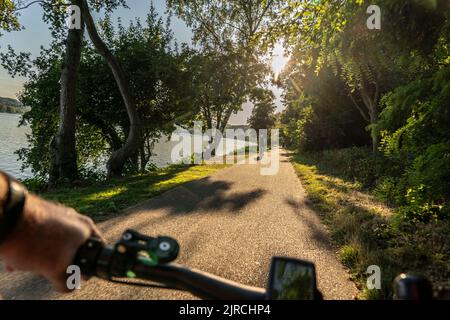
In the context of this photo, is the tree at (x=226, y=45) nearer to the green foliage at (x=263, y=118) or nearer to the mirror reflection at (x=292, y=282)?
the mirror reflection at (x=292, y=282)

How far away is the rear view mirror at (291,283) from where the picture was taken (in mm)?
1067

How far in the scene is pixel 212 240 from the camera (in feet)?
16.1

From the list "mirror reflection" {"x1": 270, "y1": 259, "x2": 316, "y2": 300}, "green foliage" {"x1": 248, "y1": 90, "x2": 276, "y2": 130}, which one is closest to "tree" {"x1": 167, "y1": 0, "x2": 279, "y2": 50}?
"mirror reflection" {"x1": 270, "y1": 259, "x2": 316, "y2": 300}

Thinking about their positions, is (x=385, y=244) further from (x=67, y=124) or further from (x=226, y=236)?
(x=67, y=124)

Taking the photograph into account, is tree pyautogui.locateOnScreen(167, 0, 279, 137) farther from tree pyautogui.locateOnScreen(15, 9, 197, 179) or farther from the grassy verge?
the grassy verge

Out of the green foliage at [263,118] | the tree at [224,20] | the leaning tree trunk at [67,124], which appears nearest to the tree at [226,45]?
the tree at [224,20]

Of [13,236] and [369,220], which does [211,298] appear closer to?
[13,236]

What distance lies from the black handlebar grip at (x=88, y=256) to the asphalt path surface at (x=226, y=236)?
7.78ft

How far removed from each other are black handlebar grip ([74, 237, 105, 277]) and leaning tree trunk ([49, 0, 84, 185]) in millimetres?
11527

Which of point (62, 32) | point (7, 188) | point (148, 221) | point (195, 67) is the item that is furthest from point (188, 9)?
point (7, 188)

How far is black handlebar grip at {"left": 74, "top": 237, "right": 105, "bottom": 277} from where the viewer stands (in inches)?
38.8

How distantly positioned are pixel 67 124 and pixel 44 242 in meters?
12.2

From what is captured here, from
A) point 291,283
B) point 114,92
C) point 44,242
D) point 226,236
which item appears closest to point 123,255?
point 44,242

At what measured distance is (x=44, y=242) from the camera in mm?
941
